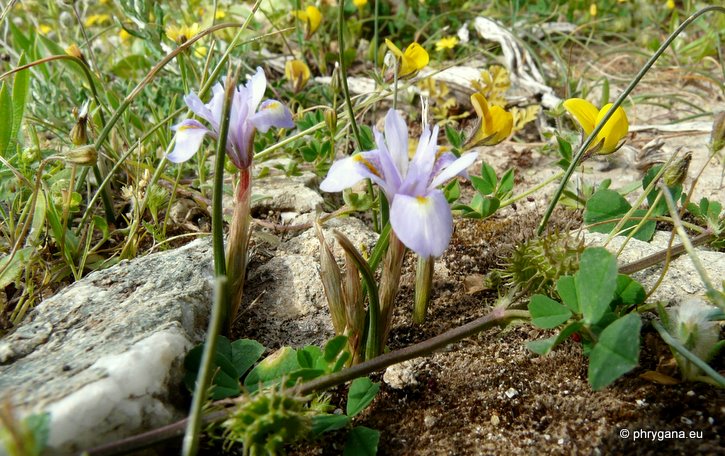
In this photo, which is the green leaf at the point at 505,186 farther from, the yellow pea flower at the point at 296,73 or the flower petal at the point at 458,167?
the yellow pea flower at the point at 296,73

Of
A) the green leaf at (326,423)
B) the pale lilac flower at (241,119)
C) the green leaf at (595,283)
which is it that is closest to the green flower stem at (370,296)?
the green leaf at (326,423)

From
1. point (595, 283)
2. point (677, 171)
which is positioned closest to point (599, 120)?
point (677, 171)

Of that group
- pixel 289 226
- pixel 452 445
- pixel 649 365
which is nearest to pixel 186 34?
→ pixel 289 226

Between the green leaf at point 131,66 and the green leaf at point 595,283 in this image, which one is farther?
the green leaf at point 131,66

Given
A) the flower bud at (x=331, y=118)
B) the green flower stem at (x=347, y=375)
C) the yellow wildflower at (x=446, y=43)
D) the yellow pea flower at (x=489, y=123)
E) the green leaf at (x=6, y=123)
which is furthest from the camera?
the yellow wildflower at (x=446, y=43)

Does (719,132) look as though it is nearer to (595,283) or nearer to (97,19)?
(595,283)

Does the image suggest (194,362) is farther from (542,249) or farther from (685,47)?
(685,47)

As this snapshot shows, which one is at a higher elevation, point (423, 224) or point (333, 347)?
point (423, 224)
